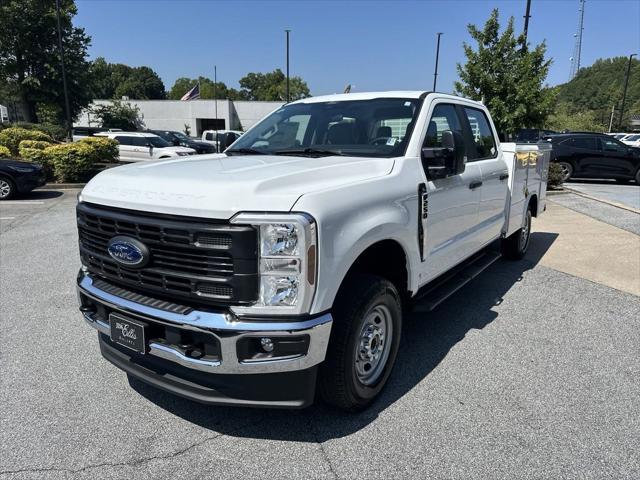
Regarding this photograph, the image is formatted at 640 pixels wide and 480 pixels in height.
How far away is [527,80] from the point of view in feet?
49.5

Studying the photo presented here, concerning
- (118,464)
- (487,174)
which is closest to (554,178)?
(487,174)

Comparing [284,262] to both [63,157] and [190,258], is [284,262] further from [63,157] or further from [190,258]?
[63,157]

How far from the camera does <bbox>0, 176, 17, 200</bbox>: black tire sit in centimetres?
1184

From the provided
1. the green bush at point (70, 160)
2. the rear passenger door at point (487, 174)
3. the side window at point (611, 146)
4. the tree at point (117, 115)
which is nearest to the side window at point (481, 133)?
the rear passenger door at point (487, 174)

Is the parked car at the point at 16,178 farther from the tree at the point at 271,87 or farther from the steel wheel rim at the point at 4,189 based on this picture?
the tree at the point at 271,87

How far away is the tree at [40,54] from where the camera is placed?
3447 cm

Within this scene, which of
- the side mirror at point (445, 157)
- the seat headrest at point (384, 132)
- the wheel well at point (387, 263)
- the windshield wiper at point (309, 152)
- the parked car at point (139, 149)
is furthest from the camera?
the parked car at point (139, 149)

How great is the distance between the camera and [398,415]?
306 centimetres

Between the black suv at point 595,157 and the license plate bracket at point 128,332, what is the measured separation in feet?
55.7

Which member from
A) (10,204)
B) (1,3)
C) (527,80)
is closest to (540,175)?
(527,80)

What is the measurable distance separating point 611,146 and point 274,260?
59.0 ft

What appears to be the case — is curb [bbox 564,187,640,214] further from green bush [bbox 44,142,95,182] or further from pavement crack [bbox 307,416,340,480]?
green bush [bbox 44,142,95,182]

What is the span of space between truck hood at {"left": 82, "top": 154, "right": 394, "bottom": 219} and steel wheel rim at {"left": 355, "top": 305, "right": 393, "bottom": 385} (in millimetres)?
890

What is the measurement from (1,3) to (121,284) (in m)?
41.4
